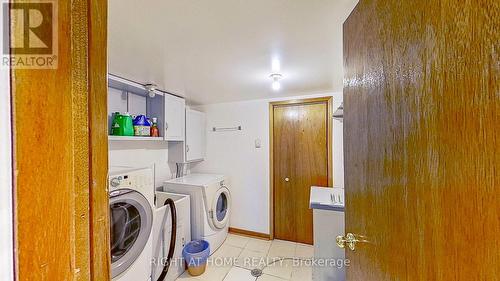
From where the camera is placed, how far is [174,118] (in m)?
2.53

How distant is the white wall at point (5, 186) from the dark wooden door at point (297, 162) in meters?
2.60

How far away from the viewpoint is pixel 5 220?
29cm

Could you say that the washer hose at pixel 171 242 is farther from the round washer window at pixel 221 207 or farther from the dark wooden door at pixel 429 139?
the dark wooden door at pixel 429 139

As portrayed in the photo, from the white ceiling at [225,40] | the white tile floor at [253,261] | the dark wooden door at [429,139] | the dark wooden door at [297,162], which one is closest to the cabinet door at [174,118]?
the white ceiling at [225,40]

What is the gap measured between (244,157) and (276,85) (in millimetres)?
1313

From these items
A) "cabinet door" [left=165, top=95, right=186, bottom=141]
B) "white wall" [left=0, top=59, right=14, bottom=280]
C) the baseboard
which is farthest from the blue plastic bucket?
"white wall" [left=0, top=59, right=14, bottom=280]

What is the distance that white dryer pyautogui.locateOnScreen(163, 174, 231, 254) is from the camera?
93.0 inches

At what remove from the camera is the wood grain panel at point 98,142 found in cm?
42

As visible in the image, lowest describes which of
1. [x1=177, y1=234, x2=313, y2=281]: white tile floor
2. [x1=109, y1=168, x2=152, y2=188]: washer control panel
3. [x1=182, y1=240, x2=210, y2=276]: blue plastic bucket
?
[x1=177, y1=234, x2=313, y2=281]: white tile floor

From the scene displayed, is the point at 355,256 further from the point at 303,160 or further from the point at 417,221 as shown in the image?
the point at 303,160

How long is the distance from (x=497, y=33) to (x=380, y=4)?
15.8 inches

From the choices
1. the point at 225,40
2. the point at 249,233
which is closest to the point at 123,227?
the point at 225,40

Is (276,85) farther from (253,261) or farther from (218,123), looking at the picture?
(253,261)

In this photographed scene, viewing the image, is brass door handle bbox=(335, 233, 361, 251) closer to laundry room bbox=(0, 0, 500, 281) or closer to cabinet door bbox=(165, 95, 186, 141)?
laundry room bbox=(0, 0, 500, 281)
